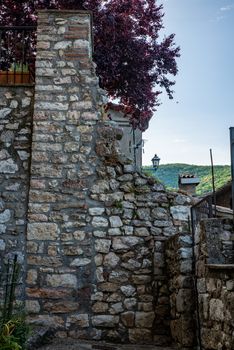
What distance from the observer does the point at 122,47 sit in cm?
796

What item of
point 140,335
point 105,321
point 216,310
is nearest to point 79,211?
point 105,321

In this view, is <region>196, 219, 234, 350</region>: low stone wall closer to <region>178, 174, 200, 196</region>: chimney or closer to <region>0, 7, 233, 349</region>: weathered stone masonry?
<region>0, 7, 233, 349</region>: weathered stone masonry

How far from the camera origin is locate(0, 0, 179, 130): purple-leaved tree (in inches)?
309

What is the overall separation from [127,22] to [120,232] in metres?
4.37

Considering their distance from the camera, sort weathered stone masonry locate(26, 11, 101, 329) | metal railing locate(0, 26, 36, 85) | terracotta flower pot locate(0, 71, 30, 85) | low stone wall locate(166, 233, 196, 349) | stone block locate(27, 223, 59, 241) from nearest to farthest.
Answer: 1. low stone wall locate(166, 233, 196, 349)
2. weathered stone masonry locate(26, 11, 101, 329)
3. stone block locate(27, 223, 59, 241)
4. terracotta flower pot locate(0, 71, 30, 85)
5. metal railing locate(0, 26, 36, 85)

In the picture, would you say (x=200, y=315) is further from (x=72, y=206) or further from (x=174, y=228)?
(x=72, y=206)

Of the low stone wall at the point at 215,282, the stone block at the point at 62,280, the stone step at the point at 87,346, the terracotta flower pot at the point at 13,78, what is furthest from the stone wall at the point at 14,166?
the low stone wall at the point at 215,282

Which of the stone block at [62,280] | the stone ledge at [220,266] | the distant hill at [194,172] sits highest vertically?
the distant hill at [194,172]

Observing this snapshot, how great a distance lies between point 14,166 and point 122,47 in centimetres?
353

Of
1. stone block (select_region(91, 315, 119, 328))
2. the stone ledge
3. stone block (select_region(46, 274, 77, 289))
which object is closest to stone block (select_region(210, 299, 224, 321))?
the stone ledge

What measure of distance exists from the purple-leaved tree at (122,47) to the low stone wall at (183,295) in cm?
394

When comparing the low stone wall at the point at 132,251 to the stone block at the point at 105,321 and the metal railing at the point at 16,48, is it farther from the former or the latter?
the metal railing at the point at 16,48

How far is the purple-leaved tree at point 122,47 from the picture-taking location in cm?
786

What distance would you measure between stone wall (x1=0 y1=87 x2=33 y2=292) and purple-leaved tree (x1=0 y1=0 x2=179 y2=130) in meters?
2.40
